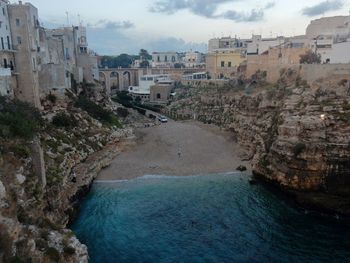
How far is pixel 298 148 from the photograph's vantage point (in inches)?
1296

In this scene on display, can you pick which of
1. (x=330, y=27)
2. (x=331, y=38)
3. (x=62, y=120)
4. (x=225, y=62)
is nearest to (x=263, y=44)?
(x=330, y=27)

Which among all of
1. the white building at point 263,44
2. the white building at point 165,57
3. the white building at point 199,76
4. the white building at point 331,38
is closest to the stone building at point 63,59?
the white building at point 199,76

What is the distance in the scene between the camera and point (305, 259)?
23500 mm

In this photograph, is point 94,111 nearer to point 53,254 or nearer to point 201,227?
point 201,227

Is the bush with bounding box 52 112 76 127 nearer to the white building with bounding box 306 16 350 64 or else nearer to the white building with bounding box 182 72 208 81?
the white building with bounding box 306 16 350 64

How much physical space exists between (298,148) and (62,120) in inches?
1116

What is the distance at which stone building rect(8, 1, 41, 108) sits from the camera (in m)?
40.4

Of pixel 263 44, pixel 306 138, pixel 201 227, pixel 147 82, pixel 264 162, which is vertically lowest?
pixel 201 227

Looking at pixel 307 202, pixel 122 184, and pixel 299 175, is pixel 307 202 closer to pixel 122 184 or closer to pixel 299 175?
pixel 299 175

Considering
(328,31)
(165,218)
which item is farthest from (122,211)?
(328,31)

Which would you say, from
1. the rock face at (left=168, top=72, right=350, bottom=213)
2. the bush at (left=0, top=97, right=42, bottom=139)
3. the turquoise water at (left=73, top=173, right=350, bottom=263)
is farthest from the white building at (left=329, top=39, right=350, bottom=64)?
the bush at (left=0, top=97, right=42, bottom=139)

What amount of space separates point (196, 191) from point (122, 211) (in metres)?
8.23

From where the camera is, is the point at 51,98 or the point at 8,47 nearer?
the point at 8,47

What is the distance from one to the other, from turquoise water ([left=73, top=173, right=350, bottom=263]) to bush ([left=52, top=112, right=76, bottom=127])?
11.0 metres
